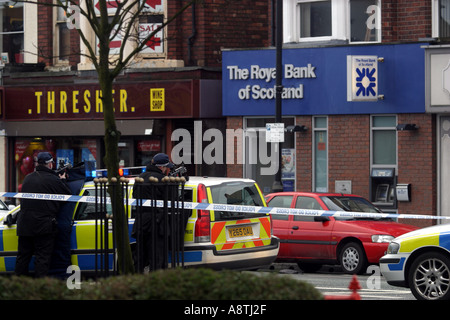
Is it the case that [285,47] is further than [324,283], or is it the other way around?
[285,47]

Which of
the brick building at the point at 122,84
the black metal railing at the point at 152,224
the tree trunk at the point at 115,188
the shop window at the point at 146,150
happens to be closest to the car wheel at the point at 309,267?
the black metal railing at the point at 152,224

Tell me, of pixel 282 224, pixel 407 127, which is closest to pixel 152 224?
pixel 282 224

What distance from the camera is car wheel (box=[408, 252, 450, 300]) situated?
1108 centimetres

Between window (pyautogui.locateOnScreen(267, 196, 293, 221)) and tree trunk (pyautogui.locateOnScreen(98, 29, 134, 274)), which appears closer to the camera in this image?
tree trunk (pyautogui.locateOnScreen(98, 29, 134, 274))

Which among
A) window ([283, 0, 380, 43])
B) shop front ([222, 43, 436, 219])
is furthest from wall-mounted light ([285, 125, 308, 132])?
window ([283, 0, 380, 43])

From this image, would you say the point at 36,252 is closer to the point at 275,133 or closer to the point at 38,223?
the point at 38,223

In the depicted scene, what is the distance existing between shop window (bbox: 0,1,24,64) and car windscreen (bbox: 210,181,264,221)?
15205mm

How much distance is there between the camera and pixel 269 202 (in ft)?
56.7

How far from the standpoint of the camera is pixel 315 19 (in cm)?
2278

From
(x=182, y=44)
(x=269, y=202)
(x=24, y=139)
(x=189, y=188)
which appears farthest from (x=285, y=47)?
(x=189, y=188)

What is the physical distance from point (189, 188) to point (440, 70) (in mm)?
10119

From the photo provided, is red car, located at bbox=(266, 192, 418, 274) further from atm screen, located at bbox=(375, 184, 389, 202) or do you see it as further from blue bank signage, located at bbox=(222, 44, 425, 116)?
blue bank signage, located at bbox=(222, 44, 425, 116)

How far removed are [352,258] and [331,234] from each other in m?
0.57
